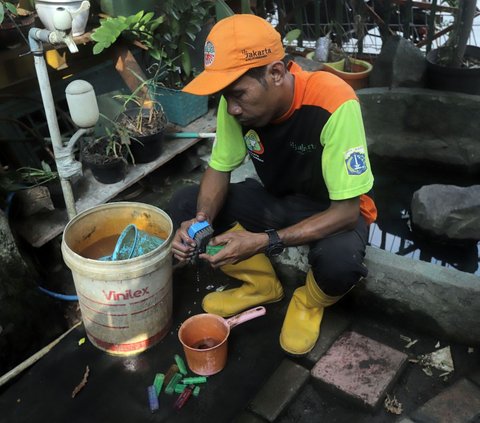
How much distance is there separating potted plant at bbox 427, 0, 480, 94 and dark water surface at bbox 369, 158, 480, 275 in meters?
0.80

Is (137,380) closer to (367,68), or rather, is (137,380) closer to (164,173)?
(164,173)

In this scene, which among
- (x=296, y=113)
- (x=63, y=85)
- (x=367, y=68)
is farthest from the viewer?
(x=367, y=68)

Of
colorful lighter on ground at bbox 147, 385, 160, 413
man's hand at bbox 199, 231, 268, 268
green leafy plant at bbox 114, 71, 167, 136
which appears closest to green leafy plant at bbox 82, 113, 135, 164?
green leafy plant at bbox 114, 71, 167, 136

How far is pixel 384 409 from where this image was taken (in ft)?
7.61

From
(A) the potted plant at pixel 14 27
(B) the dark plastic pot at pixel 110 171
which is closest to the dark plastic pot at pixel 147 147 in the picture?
(B) the dark plastic pot at pixel 110 171

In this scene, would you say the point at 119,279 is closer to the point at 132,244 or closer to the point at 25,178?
the point at 132,244

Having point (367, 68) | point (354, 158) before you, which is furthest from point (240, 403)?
point (367, 68)

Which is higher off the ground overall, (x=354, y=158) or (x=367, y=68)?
(x=354, y=158)

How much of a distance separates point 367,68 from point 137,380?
4.13 meters

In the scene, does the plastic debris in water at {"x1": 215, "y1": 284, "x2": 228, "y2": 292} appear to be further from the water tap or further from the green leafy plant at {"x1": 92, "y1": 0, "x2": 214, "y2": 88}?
the green leafy plant at {"x1": 92, "y1": 0, "x2": 214, "y2": 88}

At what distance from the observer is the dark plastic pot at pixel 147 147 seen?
3568 mm

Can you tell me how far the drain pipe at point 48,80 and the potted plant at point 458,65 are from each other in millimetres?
3231

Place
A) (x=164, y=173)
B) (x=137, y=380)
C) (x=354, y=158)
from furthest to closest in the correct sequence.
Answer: (x=164, y=173) → (x=137, y=380) → (x=354, y=158)

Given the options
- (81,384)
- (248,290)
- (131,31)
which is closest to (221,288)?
(248,290)
